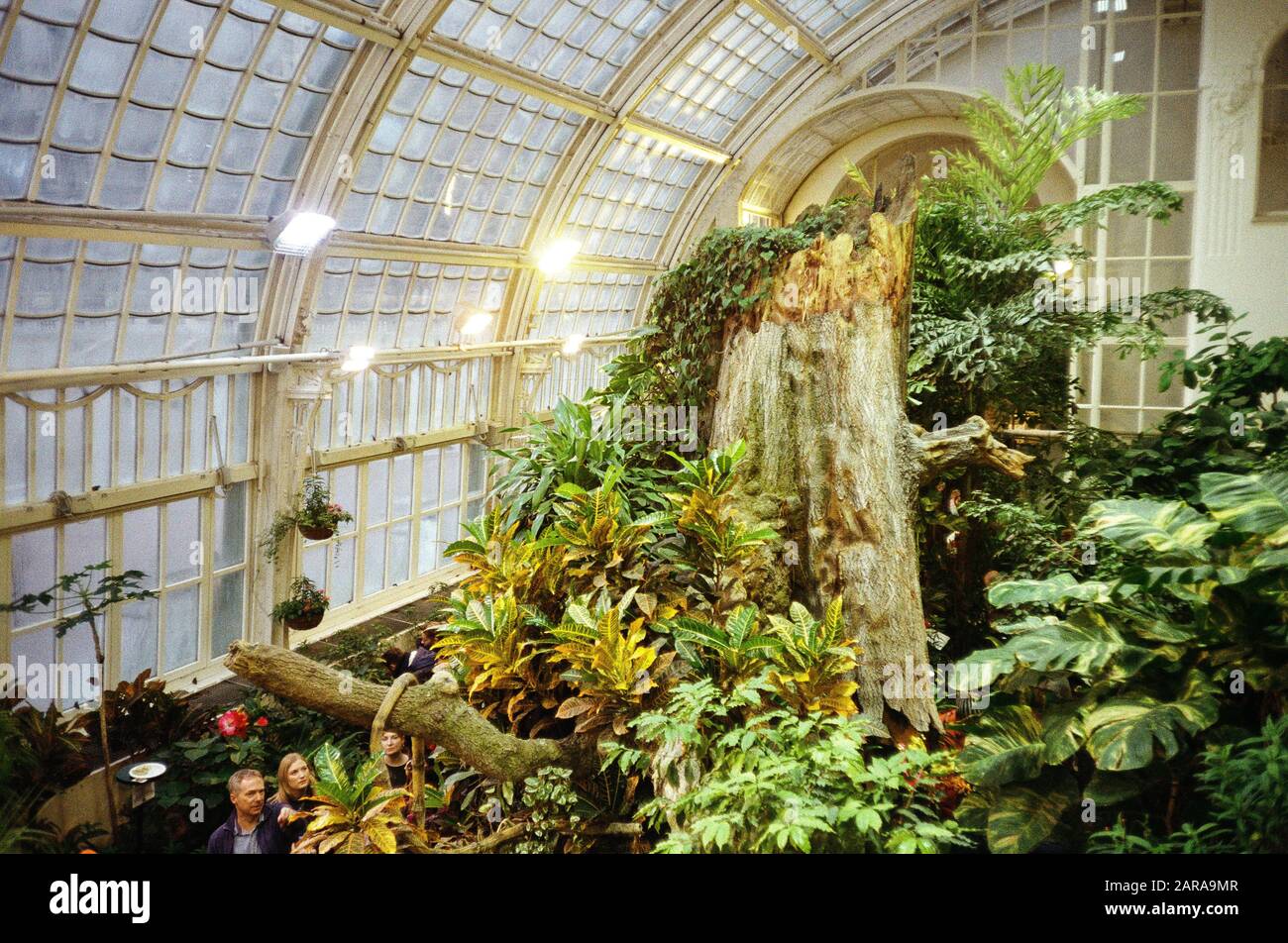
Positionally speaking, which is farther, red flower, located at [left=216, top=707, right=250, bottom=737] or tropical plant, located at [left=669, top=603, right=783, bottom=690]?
red flower, located at [left=216, top=707, right=250, bottom=737]

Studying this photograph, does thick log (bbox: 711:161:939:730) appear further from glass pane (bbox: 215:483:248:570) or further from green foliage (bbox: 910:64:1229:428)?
glass pane (bbox: 215:483:248:570)

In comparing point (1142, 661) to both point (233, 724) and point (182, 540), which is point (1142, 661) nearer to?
point (233, 724)

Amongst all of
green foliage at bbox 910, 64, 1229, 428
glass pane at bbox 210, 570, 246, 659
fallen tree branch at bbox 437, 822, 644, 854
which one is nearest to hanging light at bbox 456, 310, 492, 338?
glass pane at bbox 210, 570, 246, 659

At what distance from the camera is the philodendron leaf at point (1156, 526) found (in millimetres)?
4148

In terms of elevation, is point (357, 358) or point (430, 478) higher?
point (357, 358)

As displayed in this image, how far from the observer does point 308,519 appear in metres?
9.85

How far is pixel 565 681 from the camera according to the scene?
18.8ft

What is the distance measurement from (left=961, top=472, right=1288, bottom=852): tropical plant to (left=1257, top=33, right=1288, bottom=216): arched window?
3.74 meters

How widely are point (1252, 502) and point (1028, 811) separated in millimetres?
1617

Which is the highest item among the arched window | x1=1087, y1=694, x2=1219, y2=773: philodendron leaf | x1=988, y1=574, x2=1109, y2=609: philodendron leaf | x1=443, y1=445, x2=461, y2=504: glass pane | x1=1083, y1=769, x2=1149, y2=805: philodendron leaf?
the arched window

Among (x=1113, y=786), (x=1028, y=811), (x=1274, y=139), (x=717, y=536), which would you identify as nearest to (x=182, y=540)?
(x=717, y=536)

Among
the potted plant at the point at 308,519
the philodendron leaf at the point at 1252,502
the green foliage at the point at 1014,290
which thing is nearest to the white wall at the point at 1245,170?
the green foliage at the point at 1014,290

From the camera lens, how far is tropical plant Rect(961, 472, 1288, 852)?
3928mm

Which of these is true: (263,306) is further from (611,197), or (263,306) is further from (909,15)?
(909,15)
